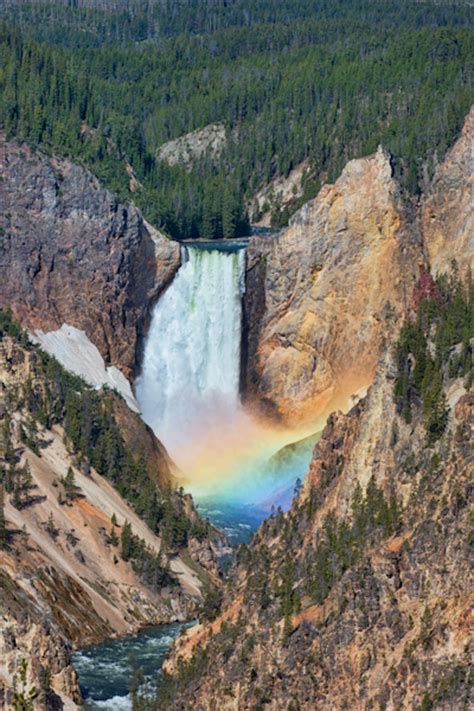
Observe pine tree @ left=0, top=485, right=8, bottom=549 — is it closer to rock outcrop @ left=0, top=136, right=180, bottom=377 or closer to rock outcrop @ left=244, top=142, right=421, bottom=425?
rock outcrop @ left=0, top=136, right=180, bottom=377

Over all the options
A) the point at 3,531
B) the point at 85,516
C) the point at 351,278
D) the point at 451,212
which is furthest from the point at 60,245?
the point at 3,531

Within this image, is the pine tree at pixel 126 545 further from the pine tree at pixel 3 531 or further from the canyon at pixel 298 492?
the pine tree at pixel 3 531

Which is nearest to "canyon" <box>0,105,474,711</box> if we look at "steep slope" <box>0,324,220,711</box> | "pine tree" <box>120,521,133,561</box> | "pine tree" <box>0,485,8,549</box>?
"steep slope" <box>0,324,220,711</box>

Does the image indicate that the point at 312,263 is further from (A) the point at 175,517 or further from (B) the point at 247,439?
(A) the point at 175,517

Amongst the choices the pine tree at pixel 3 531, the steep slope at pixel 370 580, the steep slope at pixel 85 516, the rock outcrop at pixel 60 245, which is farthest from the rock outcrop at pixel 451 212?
the steep slope at pixel 370 580

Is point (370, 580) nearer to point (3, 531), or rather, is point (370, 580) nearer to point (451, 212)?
point (3, 531)

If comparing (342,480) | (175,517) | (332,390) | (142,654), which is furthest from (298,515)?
(332,390)
